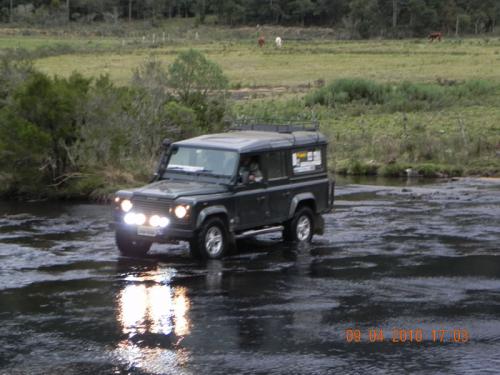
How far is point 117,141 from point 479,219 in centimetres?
959

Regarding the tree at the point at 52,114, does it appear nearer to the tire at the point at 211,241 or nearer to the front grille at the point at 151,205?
the front grille at the point at 151,205

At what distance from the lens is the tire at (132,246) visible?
55.9 ft

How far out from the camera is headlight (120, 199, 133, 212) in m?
16.6

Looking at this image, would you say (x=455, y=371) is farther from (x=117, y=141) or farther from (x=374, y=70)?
(x=374, y=70)

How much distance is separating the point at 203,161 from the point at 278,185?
146 centimetres

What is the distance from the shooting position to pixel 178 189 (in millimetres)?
16516

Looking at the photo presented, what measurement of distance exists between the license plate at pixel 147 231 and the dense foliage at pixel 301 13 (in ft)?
311

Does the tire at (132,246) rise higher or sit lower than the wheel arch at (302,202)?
lower

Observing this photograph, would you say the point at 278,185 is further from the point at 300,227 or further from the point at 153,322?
the point at 153,322

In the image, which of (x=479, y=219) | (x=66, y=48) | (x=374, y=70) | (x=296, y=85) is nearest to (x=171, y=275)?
(x=479, y=219)

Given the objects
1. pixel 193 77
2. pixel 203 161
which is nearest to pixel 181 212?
pixel 203 161

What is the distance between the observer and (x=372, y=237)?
19.5m
